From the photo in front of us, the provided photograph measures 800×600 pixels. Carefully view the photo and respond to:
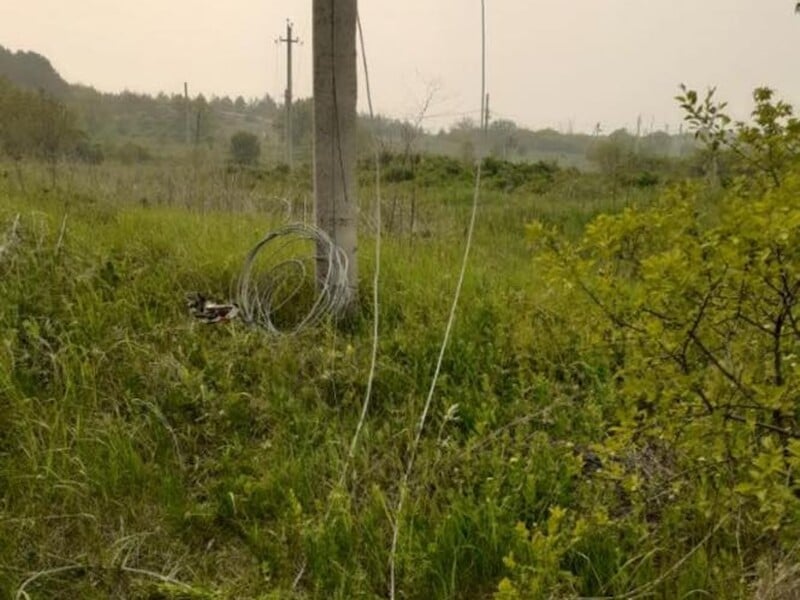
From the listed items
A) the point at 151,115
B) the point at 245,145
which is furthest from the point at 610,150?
the point at 151,115

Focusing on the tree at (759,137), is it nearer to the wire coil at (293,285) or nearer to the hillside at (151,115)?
the wire coil at (293,285)

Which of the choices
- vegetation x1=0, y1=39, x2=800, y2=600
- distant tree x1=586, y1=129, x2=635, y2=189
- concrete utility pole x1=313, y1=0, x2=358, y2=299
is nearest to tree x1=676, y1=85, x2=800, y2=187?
vegetation x1=0, y1=39, x2=800, y2=600

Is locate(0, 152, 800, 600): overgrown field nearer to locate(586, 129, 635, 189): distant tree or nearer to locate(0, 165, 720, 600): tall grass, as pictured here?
locate(0, 165, 720, 600): tall grass

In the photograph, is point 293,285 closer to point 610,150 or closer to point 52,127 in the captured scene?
point 610,150

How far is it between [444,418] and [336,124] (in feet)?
5.23

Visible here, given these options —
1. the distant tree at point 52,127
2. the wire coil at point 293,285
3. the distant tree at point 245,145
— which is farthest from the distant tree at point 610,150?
the distant tree at point 245,145

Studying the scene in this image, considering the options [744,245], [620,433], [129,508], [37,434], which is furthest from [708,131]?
[37,434]

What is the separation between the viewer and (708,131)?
4.98 ft

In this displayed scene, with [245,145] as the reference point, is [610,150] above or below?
below

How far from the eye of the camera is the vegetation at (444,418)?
4.55 ft

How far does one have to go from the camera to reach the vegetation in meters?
1.39

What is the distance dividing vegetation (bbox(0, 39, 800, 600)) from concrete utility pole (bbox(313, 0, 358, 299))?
1.52 ft

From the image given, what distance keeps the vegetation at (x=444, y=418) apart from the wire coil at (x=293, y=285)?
18 cm

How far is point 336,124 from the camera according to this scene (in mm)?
3100
